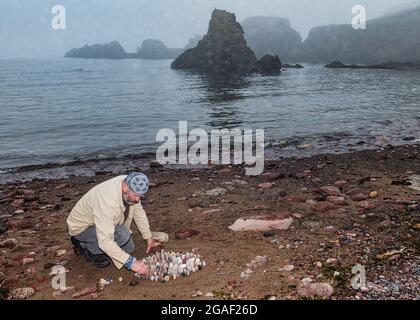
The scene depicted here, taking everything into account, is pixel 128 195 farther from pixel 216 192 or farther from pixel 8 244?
pixel 216 192

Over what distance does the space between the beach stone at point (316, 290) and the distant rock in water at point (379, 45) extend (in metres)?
157

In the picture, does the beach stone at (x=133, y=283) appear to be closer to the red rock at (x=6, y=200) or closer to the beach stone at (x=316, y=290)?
the beach stone at (x=316, y=290)

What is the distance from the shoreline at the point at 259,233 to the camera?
237 inches

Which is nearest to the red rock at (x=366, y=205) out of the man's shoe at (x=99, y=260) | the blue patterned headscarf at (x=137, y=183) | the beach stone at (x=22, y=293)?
the blue patterned headscarf at (x=137, y=183)

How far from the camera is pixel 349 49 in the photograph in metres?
179

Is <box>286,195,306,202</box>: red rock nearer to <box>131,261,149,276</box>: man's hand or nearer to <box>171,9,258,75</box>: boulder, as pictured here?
<box>131,261,149,276</box>: man's hand

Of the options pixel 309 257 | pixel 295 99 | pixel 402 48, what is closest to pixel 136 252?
pixel 309 257

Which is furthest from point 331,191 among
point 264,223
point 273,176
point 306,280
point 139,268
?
point 139,268

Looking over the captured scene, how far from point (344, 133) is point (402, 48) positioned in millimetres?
160810

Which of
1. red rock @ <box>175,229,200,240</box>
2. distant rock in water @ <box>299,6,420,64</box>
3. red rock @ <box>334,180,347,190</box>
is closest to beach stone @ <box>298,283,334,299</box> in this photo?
red rock @ <box>175,229,200,240</box>

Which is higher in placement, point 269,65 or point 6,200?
point 269,65

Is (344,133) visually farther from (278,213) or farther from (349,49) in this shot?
(349,49)

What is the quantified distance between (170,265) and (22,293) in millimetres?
2281

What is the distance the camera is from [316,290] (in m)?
5.59
